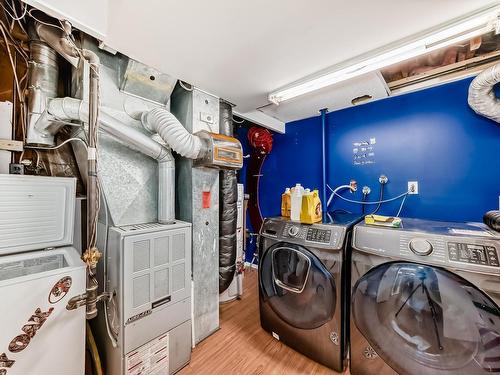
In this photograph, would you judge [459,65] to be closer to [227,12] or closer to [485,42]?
[485,42]

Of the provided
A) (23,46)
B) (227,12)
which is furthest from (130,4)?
(23,46)

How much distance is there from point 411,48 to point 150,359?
266cm

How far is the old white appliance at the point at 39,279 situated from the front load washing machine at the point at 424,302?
5.51 feet

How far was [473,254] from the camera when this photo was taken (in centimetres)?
102

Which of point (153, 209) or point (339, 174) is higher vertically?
point (339, 174)

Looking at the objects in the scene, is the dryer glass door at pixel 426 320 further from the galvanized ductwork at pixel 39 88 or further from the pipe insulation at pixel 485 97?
the galvanized ductwork at pixel 39 88

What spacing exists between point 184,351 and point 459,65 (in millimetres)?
3183

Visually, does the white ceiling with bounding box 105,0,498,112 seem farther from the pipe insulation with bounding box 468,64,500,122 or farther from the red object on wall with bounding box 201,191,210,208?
the red object on wall with bounding box 201,191,210,208

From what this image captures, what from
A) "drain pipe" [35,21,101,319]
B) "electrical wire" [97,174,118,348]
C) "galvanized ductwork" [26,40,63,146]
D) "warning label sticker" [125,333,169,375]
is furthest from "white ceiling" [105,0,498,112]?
"warning label sticker" [125,333,169,375]

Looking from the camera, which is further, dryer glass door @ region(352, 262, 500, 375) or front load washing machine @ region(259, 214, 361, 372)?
front load washing machine @ region(259, 214, 361, 372)

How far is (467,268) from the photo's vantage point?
3.30ft

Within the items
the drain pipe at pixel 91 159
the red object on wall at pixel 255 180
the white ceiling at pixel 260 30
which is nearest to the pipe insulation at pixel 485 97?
the white ceiling at pixel 260 30

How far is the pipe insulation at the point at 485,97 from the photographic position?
1458 mm

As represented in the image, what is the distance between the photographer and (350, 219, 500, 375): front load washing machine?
1.00 m
